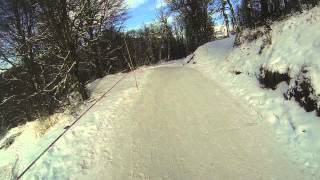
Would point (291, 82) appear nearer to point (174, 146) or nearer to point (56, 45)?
point (174, 146)

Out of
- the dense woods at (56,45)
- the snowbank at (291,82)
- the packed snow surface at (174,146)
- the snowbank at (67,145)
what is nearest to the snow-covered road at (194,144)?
the packed snow surface at (174,146)

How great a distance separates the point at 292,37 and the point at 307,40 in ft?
3.79

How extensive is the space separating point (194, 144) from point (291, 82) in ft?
10.1

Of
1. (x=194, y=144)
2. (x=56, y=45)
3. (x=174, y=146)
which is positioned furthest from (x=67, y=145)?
(x=56, y=45)

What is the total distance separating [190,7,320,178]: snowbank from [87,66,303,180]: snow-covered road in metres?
0.31

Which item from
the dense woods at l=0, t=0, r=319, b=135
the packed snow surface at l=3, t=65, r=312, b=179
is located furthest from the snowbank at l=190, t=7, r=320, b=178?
the dense woods at l=0, t=0, r=319, b=135

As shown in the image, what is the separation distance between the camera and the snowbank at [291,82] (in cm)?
720

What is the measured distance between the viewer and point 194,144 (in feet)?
26.8

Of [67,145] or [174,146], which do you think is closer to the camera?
[174,146]

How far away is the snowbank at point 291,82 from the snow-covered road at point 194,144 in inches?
12.3

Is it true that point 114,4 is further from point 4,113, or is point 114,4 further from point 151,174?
point 151,174

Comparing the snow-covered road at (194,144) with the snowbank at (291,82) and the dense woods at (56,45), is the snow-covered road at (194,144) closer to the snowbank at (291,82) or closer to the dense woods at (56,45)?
the snowbank at (291,82)

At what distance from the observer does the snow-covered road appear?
22.4 ft

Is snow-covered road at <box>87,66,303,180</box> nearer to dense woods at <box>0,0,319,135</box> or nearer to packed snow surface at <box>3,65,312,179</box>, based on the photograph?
packed snow surface at <box>3,65,312,179</box>
